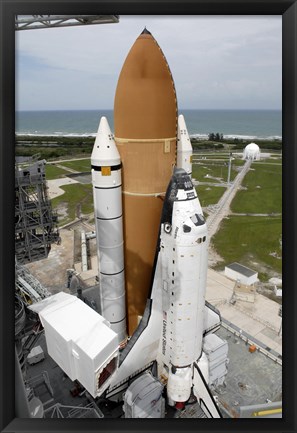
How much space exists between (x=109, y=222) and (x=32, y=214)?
3451 millimetres

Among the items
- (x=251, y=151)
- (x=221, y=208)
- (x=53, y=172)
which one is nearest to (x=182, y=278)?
(x=221, y=208)

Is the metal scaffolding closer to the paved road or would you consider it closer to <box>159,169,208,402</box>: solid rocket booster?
<box>159,169,208,402</box>: solid rocket booster

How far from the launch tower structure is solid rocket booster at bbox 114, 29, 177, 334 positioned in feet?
11.3

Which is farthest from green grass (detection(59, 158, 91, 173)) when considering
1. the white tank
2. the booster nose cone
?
the white tank

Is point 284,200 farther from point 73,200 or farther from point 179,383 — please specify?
point 73,200

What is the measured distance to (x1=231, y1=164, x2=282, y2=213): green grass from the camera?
1715 inches

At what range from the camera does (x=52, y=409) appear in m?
12.2

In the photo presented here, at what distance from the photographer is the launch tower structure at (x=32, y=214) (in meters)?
12.7

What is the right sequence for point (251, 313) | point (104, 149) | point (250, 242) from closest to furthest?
1. point (104, 149)
2. point (251, 313)
3. point (250, 242)

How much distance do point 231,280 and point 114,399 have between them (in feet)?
47.9

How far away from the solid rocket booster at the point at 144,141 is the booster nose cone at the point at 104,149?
58cm

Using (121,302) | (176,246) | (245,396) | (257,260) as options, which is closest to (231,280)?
(257,260)

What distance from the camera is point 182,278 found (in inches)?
437
